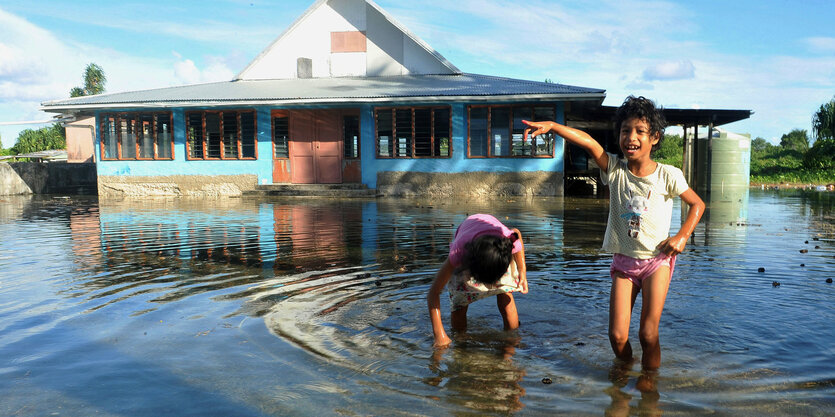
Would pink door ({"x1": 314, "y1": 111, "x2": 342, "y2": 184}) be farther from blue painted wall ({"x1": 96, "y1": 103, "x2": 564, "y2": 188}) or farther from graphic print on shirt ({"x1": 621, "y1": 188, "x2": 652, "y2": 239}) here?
graphic print on shirt ({"x1": 621, "y1": 188, "x2": 652, "y2": 239})

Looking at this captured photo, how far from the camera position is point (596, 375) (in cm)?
302

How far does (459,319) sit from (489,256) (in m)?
0.94

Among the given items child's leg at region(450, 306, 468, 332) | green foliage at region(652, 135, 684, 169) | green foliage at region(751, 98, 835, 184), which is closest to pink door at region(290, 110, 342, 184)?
child's leg at region(450, 306, 468, 332)

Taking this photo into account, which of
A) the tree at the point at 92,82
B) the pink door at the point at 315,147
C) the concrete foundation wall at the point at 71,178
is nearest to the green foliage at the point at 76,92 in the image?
the tree at the point at 92,82

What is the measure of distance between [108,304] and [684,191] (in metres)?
4.24

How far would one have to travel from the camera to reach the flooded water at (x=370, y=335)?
2.70 meters

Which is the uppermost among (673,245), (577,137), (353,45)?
(353,45)

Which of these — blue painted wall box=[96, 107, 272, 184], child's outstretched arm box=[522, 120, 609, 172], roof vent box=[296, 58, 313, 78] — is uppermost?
roof vent box=[296, 58, 313, 78]

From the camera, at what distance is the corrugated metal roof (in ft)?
58.0

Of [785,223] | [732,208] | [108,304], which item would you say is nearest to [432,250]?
[108,304]

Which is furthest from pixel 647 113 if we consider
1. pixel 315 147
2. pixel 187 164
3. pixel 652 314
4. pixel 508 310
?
pixel 187 164

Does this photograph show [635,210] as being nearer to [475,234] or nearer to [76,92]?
[475,234]

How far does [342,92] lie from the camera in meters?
19.4

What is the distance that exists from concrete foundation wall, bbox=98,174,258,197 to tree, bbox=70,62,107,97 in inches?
1994
